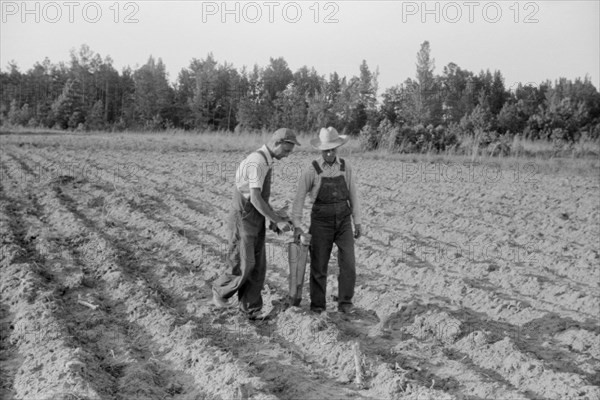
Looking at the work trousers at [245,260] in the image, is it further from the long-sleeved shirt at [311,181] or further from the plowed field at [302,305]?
the long-sleeved shirt at [311,181]

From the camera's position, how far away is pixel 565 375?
4.74m

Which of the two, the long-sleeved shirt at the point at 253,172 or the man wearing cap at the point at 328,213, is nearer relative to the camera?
the long-sleeved shirt at the point at 253,172

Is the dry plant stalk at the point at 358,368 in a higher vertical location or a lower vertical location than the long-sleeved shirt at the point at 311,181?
lower

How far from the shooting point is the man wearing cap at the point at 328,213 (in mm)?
6156

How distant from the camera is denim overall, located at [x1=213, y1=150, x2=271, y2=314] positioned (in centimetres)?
595

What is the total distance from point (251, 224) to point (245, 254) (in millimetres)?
277

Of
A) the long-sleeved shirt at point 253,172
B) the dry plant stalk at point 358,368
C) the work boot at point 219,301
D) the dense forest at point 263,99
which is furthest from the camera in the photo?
the dense forest at point 263,99

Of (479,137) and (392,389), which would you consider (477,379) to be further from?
(479,137)

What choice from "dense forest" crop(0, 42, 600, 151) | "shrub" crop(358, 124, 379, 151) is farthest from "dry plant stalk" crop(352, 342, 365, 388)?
"dense forest" crop(0, 42, 600, 151)

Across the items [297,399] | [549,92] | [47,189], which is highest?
[549,92]

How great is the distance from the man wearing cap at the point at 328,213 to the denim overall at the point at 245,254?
38 cm

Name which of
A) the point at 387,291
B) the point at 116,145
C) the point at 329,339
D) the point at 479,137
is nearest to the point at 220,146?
the point at 116,145

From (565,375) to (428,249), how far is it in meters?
4.02

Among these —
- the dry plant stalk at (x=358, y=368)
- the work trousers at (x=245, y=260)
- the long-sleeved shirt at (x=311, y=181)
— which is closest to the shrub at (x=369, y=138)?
the long-sleeved shirt at (x=311, y=181)
